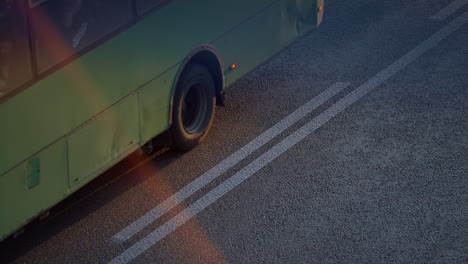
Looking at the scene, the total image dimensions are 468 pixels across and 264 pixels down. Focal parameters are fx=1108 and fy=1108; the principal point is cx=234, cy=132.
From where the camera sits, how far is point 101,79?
30.7 feet

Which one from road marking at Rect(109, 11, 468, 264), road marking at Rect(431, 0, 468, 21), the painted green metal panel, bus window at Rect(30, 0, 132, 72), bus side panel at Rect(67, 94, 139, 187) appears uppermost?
bus window at Rect(30, 0, 132, 72)

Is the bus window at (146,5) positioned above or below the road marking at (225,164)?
above

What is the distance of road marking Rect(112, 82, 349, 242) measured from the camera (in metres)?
9.77

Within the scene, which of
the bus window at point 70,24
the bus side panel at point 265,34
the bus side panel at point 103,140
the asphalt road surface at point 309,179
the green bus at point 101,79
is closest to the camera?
the green bus at point 101,79

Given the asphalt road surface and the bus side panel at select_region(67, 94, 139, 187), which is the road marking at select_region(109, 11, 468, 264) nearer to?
the asphalt road surface

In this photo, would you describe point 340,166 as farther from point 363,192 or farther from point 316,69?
point 316,69

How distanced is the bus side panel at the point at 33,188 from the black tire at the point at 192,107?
6.31 feet

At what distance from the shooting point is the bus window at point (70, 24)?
8.65 m

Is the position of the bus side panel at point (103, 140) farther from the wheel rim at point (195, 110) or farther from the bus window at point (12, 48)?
the wheel rim at point (195, 110)

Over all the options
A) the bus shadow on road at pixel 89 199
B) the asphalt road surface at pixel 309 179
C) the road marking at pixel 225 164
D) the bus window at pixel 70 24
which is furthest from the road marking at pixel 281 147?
the bus window at pixel 70 24

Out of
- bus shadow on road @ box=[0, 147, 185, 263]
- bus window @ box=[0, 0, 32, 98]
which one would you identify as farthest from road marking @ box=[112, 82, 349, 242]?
bus window @ box=[0, 0, 32, 98]

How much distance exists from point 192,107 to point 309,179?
61.1 inches

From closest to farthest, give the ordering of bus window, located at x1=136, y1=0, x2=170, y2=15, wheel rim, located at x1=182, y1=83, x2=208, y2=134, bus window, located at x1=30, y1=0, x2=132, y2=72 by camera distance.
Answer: bus window, located at x1=30, y1=0, x2=132, y2=72 → bus window, located at x1=136, y1=0, x2=170, y2=15 → wheel rim, located at x1=182, y1=83, x2=208, y2=134

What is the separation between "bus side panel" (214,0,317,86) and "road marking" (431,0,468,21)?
7.19 feet
